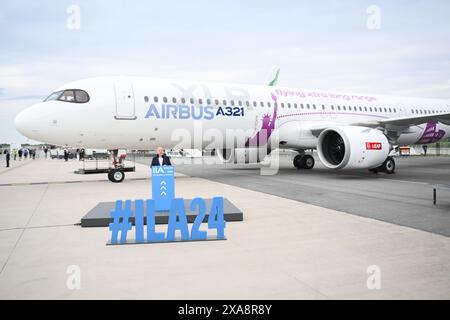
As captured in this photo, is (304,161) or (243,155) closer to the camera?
(243,155)

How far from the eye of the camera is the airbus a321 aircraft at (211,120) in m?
11.5

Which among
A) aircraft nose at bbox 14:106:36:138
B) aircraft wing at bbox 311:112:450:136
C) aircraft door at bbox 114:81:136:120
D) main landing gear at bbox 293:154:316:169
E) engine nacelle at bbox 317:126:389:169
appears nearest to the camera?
aircraft nose at bbox 14:106:36:138

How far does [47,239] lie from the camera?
520cm

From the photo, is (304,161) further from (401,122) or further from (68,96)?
(68,96)

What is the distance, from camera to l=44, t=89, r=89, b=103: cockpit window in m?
11.5

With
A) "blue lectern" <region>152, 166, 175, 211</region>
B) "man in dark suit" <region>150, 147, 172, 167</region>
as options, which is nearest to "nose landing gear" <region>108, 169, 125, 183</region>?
"man in dark suit" <region>150, 147, 172, 167</region>

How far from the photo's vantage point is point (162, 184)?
6297mm

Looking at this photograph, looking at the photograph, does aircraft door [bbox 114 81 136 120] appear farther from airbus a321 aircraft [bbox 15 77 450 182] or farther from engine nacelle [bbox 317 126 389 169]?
engine nacelle [bbox 317 126 389 169]

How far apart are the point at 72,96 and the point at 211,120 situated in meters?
4.53

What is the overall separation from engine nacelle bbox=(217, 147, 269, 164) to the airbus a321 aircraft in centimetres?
5

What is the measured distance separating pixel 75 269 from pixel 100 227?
2.09 meters

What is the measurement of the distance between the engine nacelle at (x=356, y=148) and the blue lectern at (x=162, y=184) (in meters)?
8.15

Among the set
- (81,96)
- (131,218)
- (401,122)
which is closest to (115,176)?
→ (81,96)

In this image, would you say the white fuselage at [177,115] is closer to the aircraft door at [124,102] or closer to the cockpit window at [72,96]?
the aircraft door at [124,102]
